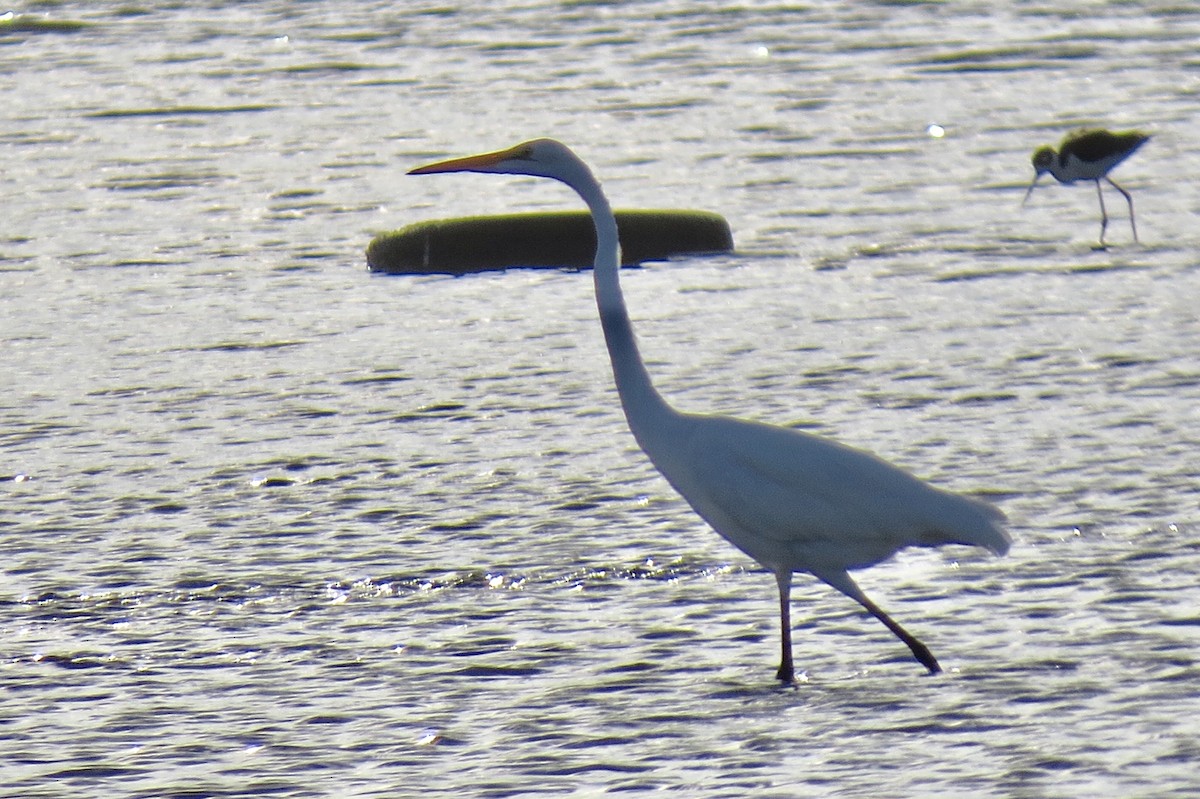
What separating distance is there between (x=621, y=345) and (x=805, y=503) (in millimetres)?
796

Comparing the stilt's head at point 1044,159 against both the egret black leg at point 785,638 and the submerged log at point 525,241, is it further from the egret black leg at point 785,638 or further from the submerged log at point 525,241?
the egret black leg at point 785,638

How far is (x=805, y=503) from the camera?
562 cm

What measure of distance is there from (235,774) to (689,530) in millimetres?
2355

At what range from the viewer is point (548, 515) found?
24.5ft

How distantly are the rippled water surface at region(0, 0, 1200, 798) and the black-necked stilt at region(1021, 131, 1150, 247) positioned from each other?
14.9 inches

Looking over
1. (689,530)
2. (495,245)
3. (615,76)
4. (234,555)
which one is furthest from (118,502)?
(615,76)

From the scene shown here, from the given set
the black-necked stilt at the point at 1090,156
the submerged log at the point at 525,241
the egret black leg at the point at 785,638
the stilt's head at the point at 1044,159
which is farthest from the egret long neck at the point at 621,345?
the stilt's head at the point at 1044,159

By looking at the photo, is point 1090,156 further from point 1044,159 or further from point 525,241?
point 525,241

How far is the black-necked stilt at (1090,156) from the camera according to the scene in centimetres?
1210

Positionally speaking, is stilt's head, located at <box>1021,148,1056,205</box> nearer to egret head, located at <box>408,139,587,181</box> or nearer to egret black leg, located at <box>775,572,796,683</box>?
egret head, located at <box>408,139,587,181</box>

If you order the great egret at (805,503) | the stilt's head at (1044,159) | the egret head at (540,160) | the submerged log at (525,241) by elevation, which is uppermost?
the egret head at (540,160)

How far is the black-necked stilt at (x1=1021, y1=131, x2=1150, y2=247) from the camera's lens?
12.1m

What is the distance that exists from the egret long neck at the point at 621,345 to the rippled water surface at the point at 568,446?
2.06ft

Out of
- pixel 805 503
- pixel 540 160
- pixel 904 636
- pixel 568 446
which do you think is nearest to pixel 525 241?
pixel 568 446
